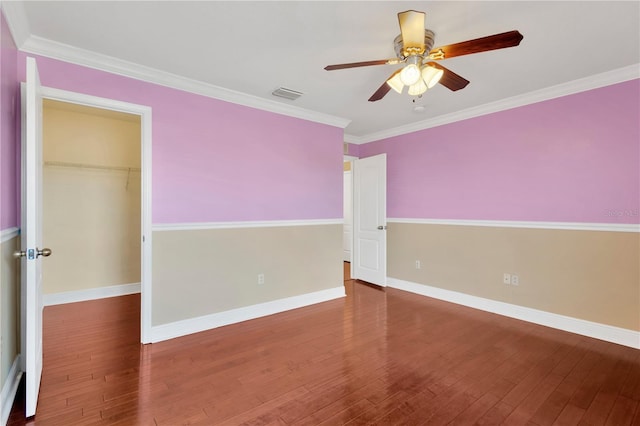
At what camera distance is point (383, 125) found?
462 cm

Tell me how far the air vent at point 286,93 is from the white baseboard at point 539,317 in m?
3.14

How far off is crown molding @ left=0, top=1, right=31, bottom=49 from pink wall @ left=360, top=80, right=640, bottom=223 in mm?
4277

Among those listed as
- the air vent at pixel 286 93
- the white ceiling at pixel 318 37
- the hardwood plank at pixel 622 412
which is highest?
the air vent at pixel 286 93

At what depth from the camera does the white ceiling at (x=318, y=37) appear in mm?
1915

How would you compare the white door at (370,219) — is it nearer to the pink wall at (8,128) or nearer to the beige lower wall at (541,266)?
the beige lower wall at (541,266)

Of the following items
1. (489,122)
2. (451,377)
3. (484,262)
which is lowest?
(451,377)

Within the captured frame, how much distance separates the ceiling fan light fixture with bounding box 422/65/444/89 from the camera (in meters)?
2.11

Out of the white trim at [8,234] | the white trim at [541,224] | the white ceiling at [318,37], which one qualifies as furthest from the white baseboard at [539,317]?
the white trim at [8,234]

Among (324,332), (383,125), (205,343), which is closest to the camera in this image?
(205,343)

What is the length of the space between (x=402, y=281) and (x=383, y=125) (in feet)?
7.98

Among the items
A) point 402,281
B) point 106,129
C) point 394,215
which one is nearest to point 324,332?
point 402,281

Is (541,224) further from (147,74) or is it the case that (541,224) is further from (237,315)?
(147,74)

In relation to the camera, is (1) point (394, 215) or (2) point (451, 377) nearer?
(2) point (451, 377)

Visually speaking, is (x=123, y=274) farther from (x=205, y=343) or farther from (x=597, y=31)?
(x=597, y=31)
